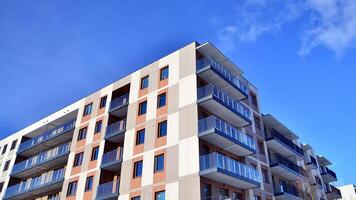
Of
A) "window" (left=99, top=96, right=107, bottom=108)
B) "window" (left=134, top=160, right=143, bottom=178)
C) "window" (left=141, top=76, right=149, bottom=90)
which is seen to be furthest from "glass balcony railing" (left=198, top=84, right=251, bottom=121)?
"window" (left=99, top=96, right=107, bottom=108)

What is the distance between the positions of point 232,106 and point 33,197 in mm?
26000

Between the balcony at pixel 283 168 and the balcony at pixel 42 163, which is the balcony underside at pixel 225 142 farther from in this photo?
the balcony at pixel 42 163

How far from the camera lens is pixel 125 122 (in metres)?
32.3

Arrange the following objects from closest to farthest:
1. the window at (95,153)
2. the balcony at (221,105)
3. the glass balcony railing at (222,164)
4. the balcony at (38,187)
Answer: the glass balcony railing at (222,164) < the balcony at (221,105) < the window at (95,153) < the balcony at (38,187)

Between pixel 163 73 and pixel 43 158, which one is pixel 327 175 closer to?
pixel 163 73

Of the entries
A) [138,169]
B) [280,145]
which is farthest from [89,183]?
[280,145]

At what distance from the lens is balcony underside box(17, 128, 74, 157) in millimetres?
39497

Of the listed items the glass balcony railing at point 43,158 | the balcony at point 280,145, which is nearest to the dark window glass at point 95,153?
the glass balcony railing at point 43,158

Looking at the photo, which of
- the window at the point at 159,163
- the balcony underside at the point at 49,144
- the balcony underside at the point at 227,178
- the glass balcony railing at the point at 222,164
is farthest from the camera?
the balcony underside at the point at 49,144

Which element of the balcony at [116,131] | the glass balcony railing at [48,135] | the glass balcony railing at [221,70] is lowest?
the balcony at [116,131]

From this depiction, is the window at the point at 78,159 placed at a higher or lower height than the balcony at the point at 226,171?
higher

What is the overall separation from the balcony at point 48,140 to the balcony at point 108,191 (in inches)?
435

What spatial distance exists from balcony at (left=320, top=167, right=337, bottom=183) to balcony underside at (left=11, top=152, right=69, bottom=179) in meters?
40.4

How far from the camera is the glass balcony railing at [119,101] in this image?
33.7 meters
